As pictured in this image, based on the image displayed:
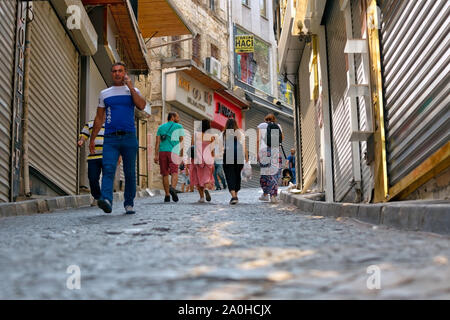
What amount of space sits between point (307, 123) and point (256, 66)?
19072 millimetres

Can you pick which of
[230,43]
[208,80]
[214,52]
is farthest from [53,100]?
[230,43]

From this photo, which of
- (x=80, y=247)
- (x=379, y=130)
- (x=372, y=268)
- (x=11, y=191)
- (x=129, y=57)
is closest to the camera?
(x=372, y=268)

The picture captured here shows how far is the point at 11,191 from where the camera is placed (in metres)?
8.11

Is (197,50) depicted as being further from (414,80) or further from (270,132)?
(414,80)

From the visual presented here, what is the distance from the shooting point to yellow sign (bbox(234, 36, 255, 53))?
30.3m

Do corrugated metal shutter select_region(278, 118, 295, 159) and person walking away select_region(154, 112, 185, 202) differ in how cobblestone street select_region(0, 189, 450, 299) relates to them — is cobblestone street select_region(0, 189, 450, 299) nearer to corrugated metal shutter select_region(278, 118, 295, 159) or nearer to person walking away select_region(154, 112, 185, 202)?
person walking away select_region(154, 112, 185, 202)

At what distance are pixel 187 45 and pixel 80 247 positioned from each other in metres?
23.8

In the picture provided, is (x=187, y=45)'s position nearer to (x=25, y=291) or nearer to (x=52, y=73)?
(x=52, y=73)

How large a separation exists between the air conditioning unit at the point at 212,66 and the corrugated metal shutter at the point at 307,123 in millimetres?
11659

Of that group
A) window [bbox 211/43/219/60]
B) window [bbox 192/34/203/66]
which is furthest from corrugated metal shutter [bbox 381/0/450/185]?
window [bbox 211/43/219/60]

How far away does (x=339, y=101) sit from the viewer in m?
9.76

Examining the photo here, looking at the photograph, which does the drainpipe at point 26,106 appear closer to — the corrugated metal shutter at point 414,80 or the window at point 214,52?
the corrugated metal shutter at point 414,80

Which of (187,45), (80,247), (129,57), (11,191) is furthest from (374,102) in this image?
(187,45)

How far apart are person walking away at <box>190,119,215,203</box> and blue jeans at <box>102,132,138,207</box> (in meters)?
4.10
